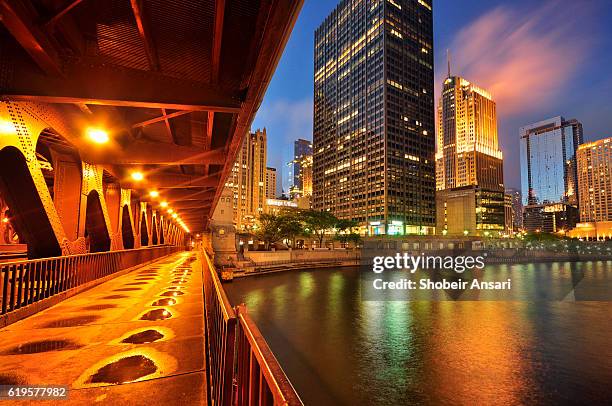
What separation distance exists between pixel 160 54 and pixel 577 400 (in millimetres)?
21024

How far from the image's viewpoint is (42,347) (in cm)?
519

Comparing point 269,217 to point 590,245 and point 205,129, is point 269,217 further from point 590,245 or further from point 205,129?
point 590,245

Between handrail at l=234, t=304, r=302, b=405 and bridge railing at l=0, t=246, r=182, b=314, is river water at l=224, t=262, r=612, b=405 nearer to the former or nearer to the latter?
bridge railing at l=0, t=246, r=182, b=314

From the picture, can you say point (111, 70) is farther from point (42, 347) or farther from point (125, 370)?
point (125, 370)

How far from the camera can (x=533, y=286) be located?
49.7m

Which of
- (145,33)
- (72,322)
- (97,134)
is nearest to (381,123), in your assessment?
(97,134)

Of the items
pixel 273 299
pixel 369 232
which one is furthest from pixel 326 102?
pixel 273 299

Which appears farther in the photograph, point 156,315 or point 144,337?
point 156,315

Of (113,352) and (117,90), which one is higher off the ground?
(117,90)

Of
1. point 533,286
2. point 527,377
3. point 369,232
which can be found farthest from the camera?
point 369,232

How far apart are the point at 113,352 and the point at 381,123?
127 metres

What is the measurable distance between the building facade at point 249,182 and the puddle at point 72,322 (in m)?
Answer: 143

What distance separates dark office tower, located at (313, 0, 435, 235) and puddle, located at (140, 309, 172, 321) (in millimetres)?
109881

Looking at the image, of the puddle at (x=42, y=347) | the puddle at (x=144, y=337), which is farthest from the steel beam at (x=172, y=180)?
→ the puddle at (x=42, y=347)
